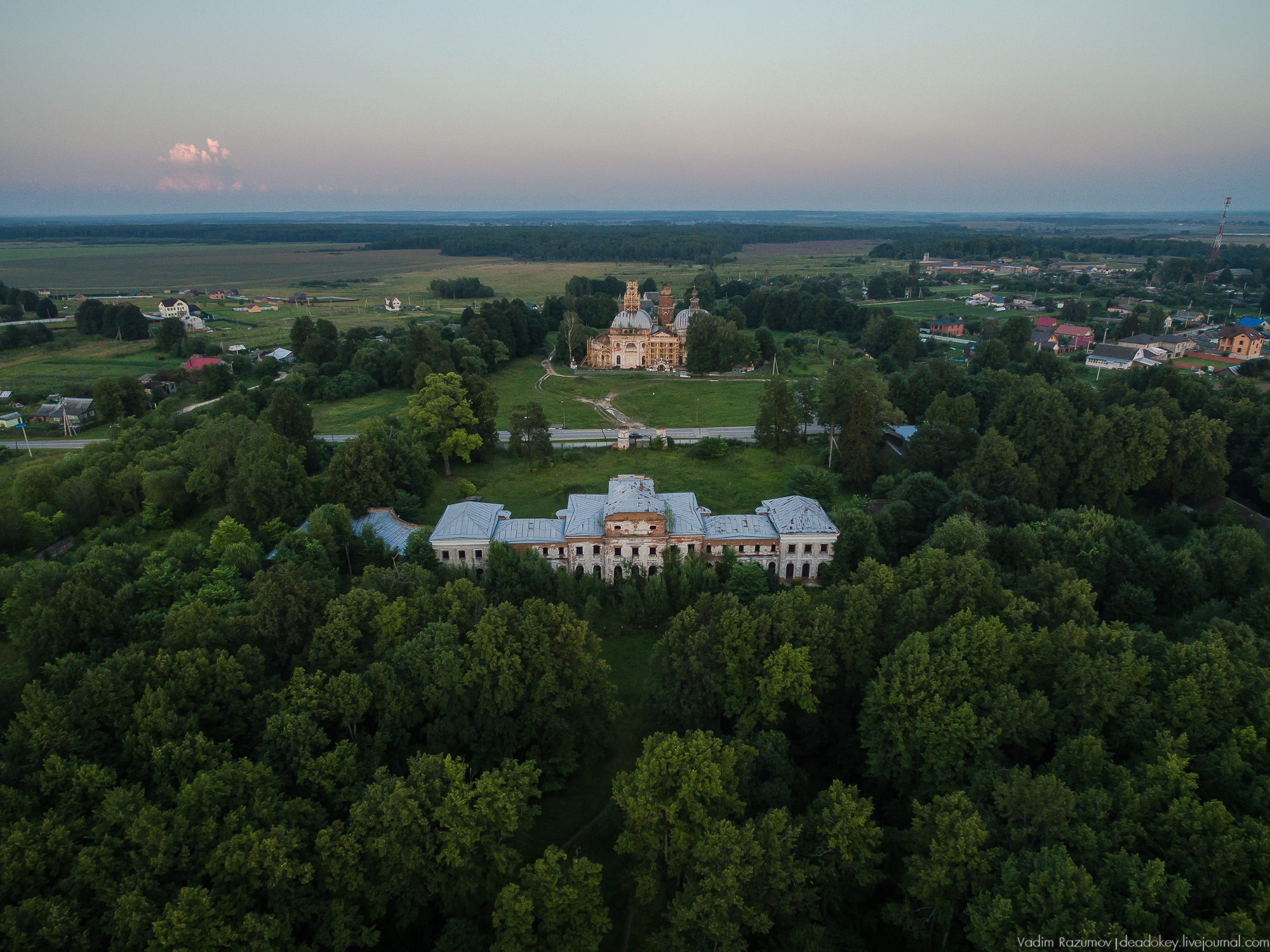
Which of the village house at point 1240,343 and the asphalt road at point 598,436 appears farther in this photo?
the village house at point 1240,343

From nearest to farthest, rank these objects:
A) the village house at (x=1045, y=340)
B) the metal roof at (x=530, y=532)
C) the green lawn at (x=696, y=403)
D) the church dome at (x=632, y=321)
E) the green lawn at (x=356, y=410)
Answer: the metal roof at (x=530, y=532) < the green lawn at (x=356, y=410) < the green lawn at (x=696, y=403) < the village house at (x=1045, y=340) < the church dome at (x=632, y=321)

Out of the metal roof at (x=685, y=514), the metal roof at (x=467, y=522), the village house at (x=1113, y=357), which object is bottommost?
the metal roof at (x=467, y=522)

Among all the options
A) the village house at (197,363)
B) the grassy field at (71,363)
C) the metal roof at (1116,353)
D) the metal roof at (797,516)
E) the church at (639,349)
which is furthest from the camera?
the church at (639,349)

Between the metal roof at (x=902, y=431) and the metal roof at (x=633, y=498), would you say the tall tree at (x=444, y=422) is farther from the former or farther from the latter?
the metal roof at (x=902, y=431)

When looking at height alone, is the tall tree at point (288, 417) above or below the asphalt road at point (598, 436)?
above

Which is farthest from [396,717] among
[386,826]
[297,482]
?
[297,482]

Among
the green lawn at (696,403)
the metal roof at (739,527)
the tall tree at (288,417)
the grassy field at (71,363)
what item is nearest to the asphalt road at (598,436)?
the green lawn at (696,403)
